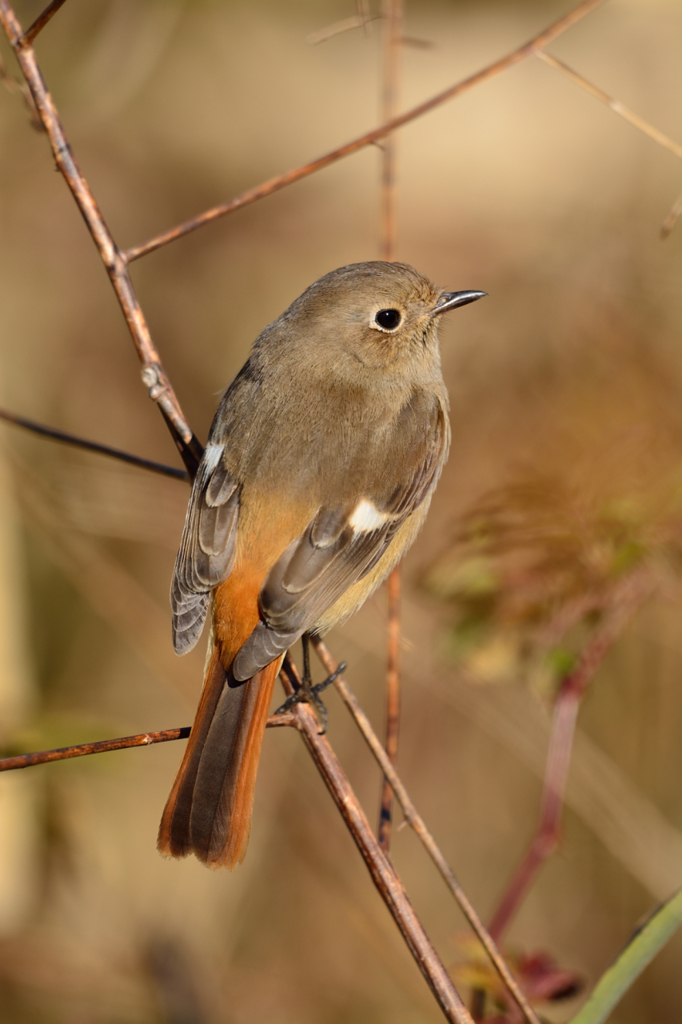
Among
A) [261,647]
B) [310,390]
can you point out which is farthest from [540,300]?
[261,647]

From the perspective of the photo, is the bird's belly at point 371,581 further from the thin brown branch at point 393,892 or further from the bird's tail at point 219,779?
the thin brown branch at point 393,892

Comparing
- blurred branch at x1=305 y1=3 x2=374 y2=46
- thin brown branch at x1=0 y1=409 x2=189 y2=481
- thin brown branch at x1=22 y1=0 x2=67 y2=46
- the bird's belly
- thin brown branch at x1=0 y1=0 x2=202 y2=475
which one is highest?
blurred branch at x1=305 y1=3 x2=374 y2=46

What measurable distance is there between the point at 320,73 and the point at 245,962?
4790 mm

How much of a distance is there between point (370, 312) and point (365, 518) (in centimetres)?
62

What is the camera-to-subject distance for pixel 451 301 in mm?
2533

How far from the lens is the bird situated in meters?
1.80

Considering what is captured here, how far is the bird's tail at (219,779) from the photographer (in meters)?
A: 1.74

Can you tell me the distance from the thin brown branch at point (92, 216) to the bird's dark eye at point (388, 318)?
2.40ft

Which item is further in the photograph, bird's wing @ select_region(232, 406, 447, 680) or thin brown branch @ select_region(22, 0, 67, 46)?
bird's wing @ select_region(232, 406, 447, 680)

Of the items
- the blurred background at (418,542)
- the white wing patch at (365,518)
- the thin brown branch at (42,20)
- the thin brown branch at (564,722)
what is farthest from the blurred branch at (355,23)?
the thin brown branch at (564,722)

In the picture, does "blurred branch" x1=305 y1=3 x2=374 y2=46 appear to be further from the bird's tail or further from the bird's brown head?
the bird's tail

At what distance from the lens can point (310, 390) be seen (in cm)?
233

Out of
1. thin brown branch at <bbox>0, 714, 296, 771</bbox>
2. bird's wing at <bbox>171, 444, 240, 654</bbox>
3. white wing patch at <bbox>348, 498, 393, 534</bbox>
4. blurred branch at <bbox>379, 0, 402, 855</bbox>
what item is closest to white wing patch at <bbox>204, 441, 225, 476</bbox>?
bird's wing at <bbox>171, 444, 240, 654</bbox>

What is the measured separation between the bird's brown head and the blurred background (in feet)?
1.57
